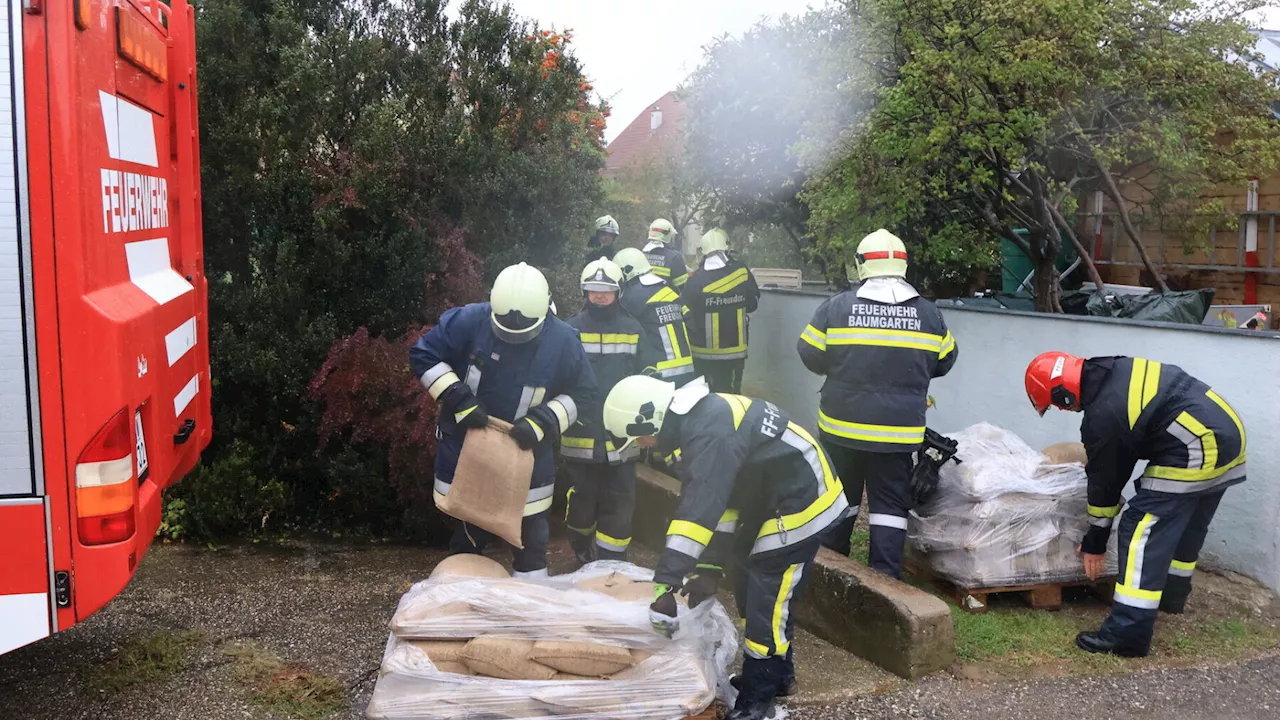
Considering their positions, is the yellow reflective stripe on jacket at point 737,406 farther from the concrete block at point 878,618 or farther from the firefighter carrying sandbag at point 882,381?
the firefighter carrying sandbag at point 882,381


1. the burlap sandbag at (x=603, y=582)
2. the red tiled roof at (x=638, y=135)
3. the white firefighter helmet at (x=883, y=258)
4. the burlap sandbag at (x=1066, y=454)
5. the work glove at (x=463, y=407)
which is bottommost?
the burlap sandbag at (x=603, y=582)

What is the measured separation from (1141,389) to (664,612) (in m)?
2.57

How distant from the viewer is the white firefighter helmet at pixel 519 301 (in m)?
4.30

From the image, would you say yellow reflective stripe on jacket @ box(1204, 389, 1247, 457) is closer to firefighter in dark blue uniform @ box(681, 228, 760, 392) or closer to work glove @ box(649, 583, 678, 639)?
work glove @ box(649, 583, 678, 639)

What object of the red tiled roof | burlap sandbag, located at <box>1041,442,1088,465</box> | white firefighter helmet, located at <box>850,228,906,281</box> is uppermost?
the red tiled roof

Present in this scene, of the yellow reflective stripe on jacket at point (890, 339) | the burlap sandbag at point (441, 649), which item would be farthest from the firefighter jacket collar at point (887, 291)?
the burlap sandbag at point (441, 649)

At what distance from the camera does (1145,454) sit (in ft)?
15.4

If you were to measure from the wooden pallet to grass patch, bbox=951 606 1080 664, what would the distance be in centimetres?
5

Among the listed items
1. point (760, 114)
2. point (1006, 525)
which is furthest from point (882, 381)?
point (760, 114)

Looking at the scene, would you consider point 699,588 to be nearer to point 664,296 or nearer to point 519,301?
point 519,301

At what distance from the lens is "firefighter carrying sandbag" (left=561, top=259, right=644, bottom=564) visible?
209 inches

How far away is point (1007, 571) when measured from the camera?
4941 millimetres

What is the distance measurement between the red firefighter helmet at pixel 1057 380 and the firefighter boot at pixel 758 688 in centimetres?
197

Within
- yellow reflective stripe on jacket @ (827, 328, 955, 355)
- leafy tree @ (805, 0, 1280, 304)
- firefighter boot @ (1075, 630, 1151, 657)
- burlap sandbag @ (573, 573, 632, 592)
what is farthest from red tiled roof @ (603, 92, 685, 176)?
burlap sandbag @ (573, 573, 632, 592)
